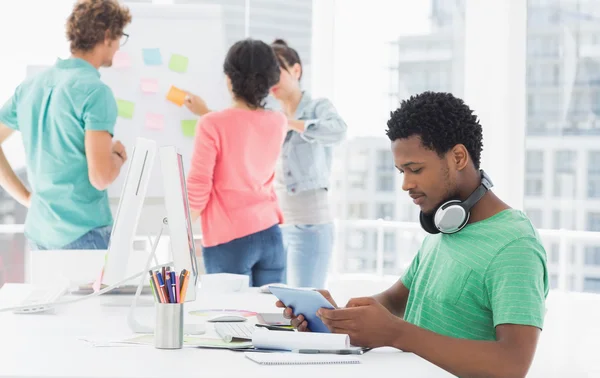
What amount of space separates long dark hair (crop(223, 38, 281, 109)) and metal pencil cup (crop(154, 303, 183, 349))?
1496mm

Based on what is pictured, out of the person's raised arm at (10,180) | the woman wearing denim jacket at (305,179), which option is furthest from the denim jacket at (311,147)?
the person's raised arm at (10,180)

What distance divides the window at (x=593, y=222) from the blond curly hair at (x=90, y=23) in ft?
7.99

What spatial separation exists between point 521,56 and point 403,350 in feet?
9.02

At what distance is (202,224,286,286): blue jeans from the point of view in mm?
2750

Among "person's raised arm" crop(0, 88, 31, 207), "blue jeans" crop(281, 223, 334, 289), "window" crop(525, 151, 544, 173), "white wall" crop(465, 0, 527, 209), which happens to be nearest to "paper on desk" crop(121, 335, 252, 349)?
"person's raised arm" crop(0, 88, 31, 207)

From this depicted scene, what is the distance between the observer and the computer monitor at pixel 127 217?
5.23 ft

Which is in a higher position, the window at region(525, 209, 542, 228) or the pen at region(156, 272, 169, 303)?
the pen at region(156, 272, 169, 303)

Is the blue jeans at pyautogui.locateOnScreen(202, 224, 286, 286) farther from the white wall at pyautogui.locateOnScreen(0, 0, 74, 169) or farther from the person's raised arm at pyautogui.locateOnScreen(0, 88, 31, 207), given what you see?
the white wall at pyautogui.locateOnScreen(0, 0, 74, 169)

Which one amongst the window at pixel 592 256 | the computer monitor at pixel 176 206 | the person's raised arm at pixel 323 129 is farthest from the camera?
the window at pixel 592 256

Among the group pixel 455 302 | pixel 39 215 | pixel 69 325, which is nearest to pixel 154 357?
pixel 69 325

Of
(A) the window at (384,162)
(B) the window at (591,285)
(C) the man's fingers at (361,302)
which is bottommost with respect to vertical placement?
(B) the window at (591,285)

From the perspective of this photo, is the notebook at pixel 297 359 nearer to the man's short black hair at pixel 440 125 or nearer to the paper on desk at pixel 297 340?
the paper on desk at pixel 297 340

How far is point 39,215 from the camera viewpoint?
2648mm

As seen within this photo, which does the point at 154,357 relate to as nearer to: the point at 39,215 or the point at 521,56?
the point at 39,215
